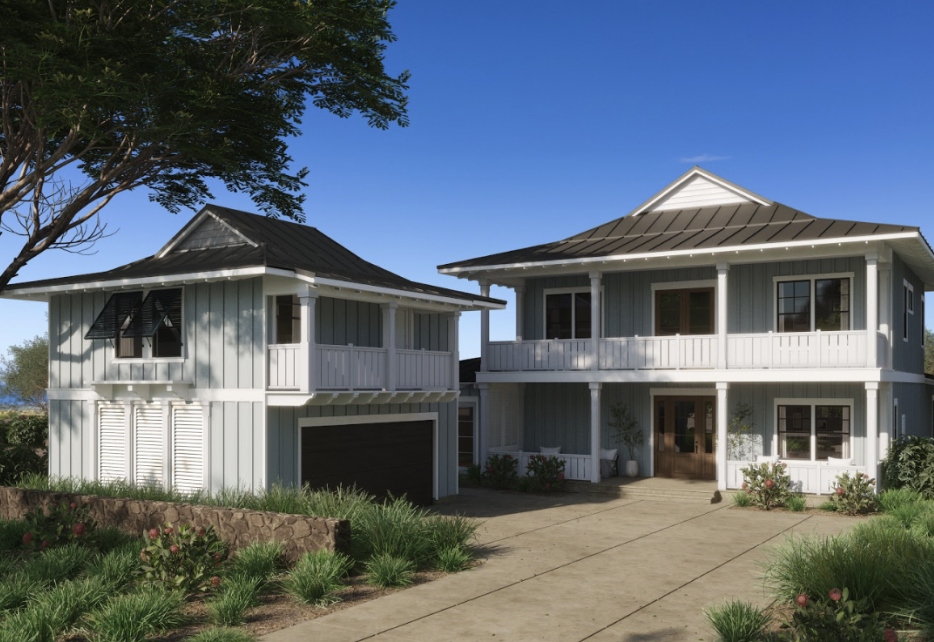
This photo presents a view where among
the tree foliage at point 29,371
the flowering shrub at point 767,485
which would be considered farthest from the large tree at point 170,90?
the tree foliage at point 29,371

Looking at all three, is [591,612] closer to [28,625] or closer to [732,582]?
[732,582]

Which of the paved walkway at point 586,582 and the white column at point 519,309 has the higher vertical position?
the white column at point 519,309

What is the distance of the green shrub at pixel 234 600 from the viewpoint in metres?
10.3

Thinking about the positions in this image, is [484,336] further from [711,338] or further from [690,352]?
[711,338]

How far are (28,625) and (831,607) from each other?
833 cm

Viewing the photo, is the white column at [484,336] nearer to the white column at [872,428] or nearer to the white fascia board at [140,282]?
the white fascia board at [140,282]

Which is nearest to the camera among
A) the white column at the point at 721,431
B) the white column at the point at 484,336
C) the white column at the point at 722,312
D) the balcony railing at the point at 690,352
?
the balcony railing at the point at 690,352

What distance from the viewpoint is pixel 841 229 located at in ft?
66.8

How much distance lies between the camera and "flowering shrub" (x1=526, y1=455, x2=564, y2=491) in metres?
22.5

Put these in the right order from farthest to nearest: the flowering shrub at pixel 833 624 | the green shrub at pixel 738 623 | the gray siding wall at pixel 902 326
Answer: the gray siding wall at pixel 902 326
the green shrub at pixel 738 623
the flowering shrub at pixel 833 624

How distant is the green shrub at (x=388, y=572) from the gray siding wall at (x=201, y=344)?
19.3ft

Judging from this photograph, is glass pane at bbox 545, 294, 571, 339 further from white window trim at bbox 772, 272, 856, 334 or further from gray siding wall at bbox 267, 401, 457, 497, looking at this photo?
white window trim at bbox 772, 272, 856, 334

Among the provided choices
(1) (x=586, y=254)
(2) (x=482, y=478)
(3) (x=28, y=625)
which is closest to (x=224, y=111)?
(1) (x=586, y=254)

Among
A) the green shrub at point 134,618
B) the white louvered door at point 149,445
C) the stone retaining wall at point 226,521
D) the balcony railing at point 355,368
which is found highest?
the balcony railing at point 355,368
